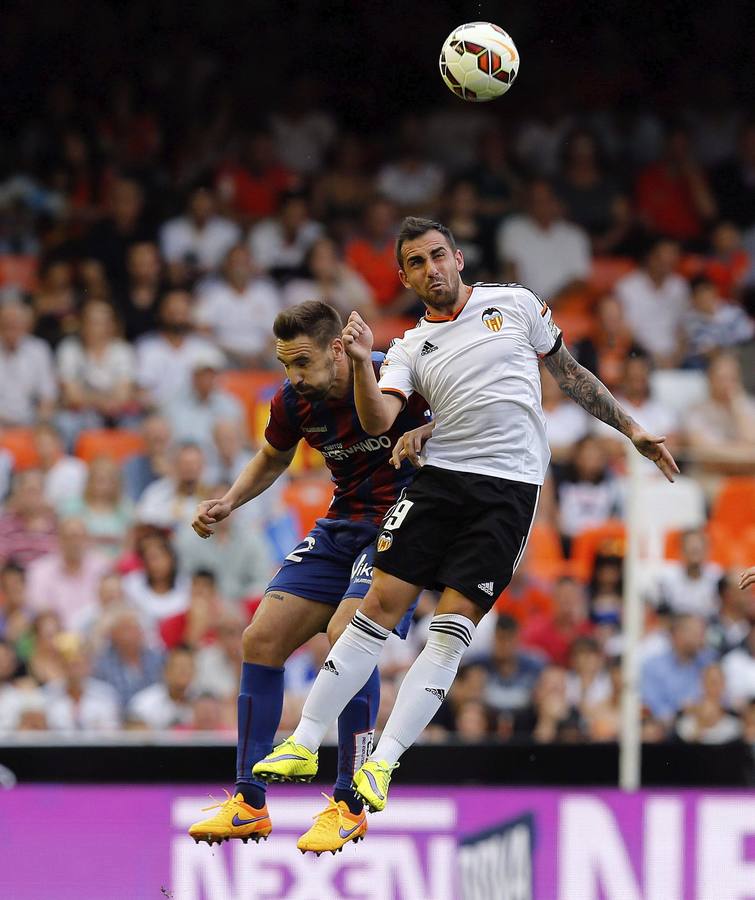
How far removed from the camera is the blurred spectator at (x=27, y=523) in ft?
39.1

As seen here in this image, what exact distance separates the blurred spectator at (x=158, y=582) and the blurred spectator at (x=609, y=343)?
3.80 meters

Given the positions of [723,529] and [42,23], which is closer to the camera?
[723,529]

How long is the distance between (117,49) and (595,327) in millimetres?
5629

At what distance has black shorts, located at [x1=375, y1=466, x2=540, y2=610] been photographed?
650cm

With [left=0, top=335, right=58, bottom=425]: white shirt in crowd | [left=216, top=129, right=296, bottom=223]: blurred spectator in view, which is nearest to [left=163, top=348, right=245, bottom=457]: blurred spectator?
[left=0, top=335, right=58, bottom=425]: white shirt in crowd

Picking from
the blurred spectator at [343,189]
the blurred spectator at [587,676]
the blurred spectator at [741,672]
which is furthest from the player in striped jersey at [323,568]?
the blurred spectator at [343,189]

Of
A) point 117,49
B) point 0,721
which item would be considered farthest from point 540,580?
point 117,49

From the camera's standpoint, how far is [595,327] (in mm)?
14359

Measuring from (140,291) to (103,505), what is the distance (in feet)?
8.25

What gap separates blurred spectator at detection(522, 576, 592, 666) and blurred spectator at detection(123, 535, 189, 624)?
2.40 metres

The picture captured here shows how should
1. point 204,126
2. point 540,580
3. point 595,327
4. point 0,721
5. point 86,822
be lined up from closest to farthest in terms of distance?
1. point 86,822
2. point 0,721
3. point 540,580
4. point 595,327
5. point 204,126

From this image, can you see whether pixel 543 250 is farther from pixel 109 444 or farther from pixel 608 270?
pixel 109 444

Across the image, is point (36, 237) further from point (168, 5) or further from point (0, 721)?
point (0, 721)

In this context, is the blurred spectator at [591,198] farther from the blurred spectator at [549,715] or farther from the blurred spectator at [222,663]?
the blurred spectator at [222,663]
